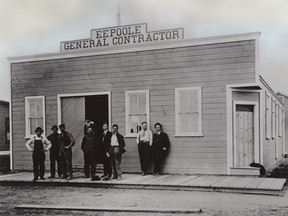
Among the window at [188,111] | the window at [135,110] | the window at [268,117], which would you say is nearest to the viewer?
the window at [188,111]

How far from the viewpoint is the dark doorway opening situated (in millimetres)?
15508

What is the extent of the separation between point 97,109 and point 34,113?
2540mm

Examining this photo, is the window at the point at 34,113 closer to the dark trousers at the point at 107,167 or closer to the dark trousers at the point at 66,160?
the dark trousers at the point at 66,160

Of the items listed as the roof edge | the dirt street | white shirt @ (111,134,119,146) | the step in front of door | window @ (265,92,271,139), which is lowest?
the dirt street

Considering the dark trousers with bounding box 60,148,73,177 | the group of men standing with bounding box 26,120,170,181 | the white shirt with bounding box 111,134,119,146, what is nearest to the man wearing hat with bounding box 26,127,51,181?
the group of men standing with bounding box 26,120,170,181

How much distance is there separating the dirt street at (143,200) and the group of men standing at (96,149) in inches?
47.6

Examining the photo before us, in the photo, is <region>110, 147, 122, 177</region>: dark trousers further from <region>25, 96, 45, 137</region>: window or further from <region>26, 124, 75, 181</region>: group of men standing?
<region>25, 96, 45, 137</region>: window

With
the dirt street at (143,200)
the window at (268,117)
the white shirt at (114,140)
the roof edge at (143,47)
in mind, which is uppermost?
the roof edge at (143,47)

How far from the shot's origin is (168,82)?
14.2 meters

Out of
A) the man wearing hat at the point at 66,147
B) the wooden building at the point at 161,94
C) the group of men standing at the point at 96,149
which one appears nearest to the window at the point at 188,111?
the wooden building at the point at 161,94

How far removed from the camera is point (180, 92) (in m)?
14.1

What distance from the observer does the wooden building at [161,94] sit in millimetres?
13484

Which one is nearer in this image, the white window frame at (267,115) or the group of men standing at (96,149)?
the group of men standing at (96,149)

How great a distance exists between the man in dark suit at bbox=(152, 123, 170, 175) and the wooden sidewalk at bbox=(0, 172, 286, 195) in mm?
547
